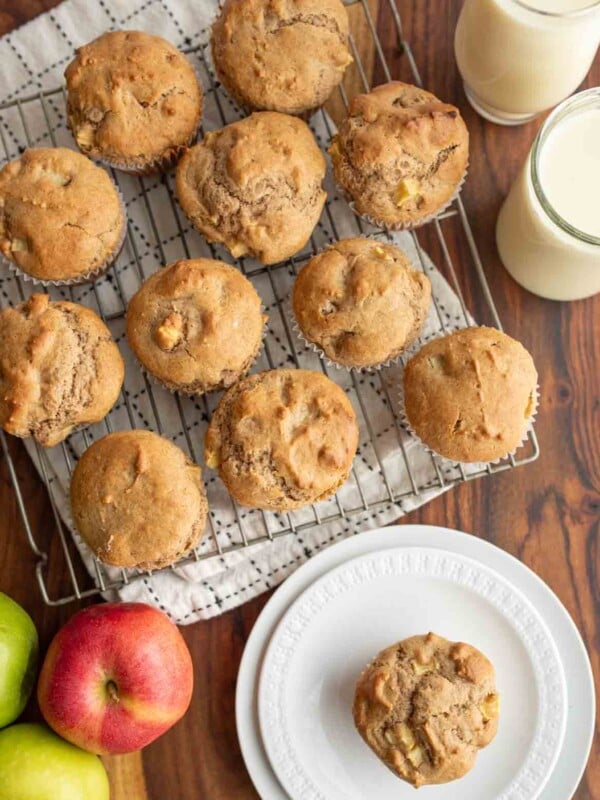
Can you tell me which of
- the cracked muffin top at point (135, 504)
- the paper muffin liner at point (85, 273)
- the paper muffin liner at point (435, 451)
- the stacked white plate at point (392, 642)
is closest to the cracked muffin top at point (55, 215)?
the paper muffin liner at point (85, 273)

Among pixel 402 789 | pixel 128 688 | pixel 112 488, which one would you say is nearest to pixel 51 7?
pixel 112 488

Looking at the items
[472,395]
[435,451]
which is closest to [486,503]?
[435,451]

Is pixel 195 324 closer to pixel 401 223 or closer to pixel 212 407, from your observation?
pixel 212 407

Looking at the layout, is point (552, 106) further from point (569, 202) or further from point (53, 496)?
point (53, 496)

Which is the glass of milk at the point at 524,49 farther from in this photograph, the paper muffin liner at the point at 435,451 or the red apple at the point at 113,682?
the red apple at the point at 113,682

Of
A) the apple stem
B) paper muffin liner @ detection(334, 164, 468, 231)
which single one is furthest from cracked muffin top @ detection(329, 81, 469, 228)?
the apple stem
